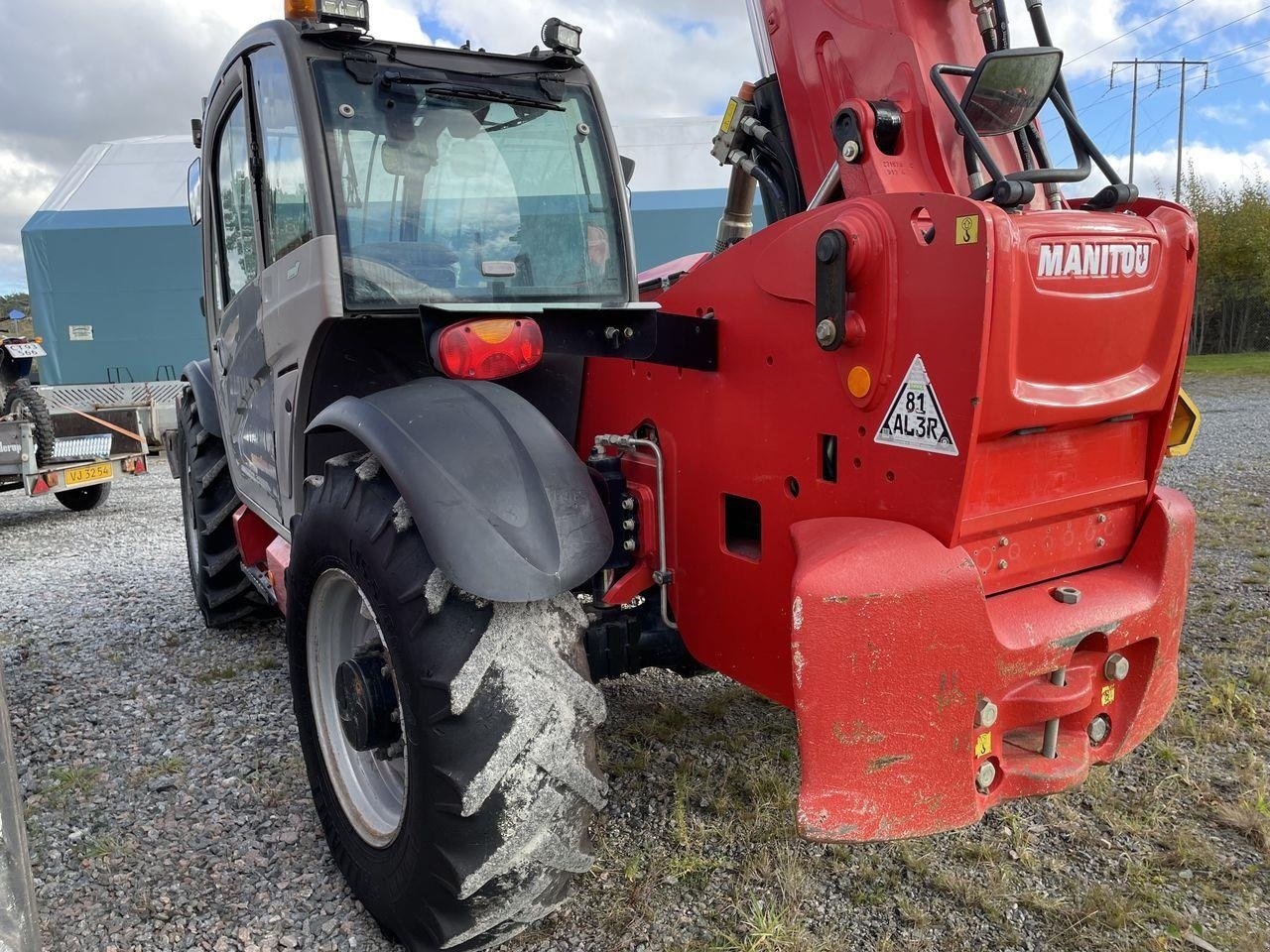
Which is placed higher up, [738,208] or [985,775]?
[738,208]

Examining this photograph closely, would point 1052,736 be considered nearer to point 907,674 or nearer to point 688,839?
point 907,674

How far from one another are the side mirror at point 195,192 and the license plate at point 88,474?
18.3ft

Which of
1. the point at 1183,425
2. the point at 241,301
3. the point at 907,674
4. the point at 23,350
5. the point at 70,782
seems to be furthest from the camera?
Answer: the point at 23,350

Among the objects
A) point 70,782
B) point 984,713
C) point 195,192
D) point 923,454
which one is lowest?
point 70,782

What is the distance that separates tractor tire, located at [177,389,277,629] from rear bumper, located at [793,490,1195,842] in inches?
138

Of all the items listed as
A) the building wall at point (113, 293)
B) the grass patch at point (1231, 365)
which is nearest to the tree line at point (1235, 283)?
the grass patch at point (1231, 365)

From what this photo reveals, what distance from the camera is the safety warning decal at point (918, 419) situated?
1.74 m

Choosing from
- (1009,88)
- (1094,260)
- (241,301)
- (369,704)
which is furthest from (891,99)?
(241,301)

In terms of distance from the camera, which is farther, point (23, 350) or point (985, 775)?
point (23, 350)

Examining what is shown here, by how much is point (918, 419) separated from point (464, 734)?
111 cm

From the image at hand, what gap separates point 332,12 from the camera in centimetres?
259

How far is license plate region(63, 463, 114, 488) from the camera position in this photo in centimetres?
820

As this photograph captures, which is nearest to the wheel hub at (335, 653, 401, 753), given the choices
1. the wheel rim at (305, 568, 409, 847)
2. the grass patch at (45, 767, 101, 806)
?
the wheel rim at (305, 568, 409, 847)

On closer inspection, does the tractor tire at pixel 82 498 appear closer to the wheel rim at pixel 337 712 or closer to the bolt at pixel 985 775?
the wheel rim at pixel 337 712
